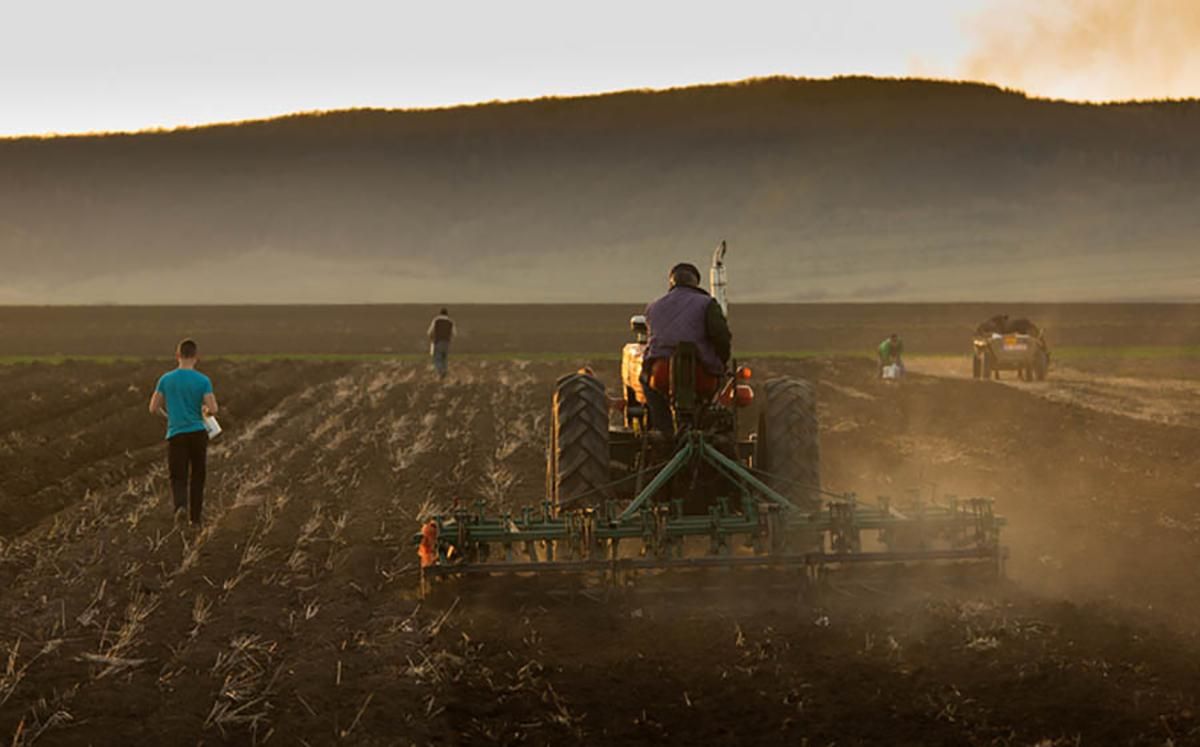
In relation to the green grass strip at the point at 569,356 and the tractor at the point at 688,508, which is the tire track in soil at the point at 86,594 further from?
the green grass strip at the point at 569,356

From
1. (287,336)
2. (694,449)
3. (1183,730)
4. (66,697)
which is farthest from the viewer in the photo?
(287,336)

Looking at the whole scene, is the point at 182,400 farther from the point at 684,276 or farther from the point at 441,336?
the point at 441,336

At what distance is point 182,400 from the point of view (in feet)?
38.9

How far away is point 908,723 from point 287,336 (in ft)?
227

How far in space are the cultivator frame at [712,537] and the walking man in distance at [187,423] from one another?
4187mm

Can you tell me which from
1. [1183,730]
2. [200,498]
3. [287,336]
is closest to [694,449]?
[1183,730]

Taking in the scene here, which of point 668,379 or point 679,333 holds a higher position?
point 679,333

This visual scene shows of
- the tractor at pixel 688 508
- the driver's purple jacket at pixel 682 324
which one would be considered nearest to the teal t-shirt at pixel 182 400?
the tractor at pixel 688 508

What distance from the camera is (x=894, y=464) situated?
16.9m

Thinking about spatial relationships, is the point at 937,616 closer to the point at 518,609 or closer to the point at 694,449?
the point at 694,449

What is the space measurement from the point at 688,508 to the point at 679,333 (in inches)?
57.6

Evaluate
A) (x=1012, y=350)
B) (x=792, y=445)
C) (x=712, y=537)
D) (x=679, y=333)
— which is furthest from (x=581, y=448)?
(x=1012, y=350)

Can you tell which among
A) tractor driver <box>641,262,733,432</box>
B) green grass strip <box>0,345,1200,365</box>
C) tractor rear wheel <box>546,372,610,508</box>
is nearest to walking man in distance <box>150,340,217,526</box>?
tractor rear wheel <box>546,372,610,508</box>

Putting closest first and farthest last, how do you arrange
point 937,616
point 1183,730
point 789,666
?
point 1183,730 → point 789,666 → point 937,616
